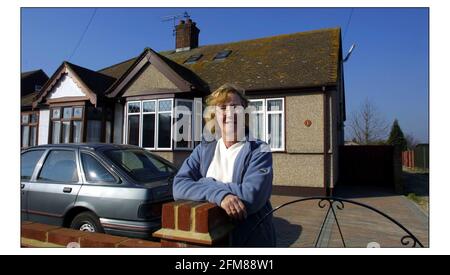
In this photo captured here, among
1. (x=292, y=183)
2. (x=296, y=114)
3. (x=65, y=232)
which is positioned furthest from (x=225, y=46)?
(x=65, y=232)

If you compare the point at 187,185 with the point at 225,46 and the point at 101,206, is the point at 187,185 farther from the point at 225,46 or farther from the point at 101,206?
the point at 225,46

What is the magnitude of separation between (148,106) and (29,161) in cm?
641

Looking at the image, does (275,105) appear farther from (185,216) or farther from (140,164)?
(185,216)

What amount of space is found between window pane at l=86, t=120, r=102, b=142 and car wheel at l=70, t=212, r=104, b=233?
8.12 m

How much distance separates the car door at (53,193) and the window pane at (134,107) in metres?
6.73

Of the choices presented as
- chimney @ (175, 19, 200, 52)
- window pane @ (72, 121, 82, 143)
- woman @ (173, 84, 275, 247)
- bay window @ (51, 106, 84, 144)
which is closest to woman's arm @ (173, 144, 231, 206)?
woman @ (173, 84, 275, 247)

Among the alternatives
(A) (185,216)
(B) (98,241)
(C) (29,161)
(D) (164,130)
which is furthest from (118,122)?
(A) (185,216)

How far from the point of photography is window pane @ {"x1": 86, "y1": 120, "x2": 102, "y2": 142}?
10883 mm

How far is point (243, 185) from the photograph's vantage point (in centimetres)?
117

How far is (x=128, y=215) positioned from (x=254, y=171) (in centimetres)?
248

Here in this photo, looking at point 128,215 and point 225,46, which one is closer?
point 128,215

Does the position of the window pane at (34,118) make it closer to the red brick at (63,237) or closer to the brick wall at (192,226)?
the red brick at (63,237)

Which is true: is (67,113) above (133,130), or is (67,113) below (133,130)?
above

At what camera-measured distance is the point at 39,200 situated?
3.53 m
